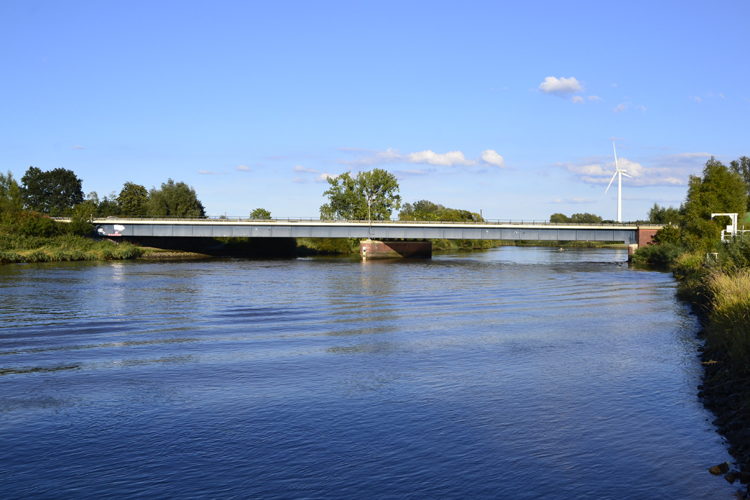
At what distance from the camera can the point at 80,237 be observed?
308ft

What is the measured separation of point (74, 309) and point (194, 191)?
358ft

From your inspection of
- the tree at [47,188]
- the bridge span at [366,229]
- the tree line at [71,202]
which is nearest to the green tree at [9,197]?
the tree line at [71,202]

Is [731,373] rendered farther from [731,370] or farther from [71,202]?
[71,202]

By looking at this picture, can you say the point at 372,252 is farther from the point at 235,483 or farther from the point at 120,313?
the point at 235,483

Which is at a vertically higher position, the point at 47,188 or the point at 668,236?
the point at 47,188

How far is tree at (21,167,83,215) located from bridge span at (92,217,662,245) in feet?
235

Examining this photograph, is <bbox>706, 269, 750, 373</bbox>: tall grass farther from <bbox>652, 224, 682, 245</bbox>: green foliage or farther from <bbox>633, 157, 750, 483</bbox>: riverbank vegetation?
<bbox>652, 224, 682, 245</bbox>: green foliage

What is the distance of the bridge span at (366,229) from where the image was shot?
99875 mm

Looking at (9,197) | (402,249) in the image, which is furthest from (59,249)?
(402,249)

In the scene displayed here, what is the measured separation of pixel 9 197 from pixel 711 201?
11016 cm

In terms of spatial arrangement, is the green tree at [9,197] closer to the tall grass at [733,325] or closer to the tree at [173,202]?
the tree at [173,202]

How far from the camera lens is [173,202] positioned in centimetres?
13212

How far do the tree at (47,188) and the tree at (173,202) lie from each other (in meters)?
41.6

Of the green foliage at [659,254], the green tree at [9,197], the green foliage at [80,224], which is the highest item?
the green tree at [9,197]
